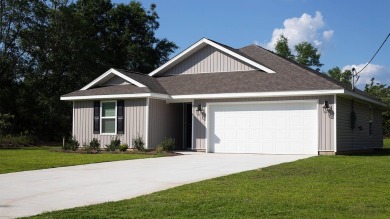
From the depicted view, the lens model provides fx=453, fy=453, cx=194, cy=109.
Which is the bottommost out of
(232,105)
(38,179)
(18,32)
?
(38,179)

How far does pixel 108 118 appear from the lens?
21.2 metres

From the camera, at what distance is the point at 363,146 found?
2270 centimetres

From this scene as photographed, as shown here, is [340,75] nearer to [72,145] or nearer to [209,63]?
[209,63]

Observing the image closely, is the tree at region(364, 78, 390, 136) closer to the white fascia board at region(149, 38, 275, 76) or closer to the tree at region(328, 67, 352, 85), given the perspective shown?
the tree at region(328, 67, 352, 85)

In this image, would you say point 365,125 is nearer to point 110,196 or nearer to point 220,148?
point 220,148

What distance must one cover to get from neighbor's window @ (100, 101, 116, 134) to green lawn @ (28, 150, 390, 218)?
461 inches

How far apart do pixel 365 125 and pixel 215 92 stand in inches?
352

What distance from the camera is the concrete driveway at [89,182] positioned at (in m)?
7.29

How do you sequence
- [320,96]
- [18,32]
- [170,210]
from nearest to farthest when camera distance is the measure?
1. [170,210]
2. [320,96]
3. [18,32]

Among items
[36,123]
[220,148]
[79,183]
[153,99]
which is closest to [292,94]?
[220,148]

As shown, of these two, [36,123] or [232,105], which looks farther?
[36,123]

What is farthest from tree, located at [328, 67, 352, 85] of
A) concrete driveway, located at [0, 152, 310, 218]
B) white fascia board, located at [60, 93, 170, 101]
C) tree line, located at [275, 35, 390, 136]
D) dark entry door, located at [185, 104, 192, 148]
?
concrete driveway, located at [0, 152, 310, 218]

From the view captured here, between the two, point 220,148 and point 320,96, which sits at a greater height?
point 320,96

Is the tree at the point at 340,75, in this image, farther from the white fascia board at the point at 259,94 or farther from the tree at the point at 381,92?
the white fascia board at the point at 259,94
